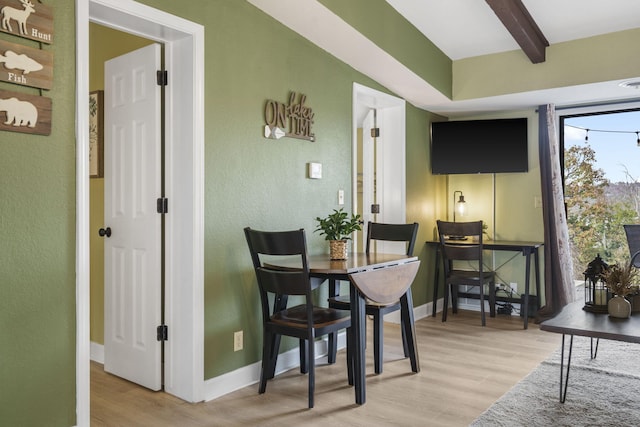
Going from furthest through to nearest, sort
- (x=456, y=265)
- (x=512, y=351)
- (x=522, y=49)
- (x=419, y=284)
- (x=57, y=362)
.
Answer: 1. (x=456, y=265)
2. (x=419, y=284)
3. (x=522, y=49)
4. (x=512, y=351)
5. (x=57, y=362)

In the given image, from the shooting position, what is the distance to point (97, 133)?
11.1ft

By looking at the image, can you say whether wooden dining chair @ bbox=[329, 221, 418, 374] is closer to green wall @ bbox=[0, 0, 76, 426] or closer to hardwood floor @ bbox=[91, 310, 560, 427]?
hardwood floor @ bbox=[91, 310, 560, 427]

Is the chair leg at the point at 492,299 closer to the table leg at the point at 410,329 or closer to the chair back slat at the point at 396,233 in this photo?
the chair back slat at the point at 396,233

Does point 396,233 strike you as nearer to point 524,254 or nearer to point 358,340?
point 358,340

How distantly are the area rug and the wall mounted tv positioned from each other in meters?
1.91

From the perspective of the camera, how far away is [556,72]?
405cm

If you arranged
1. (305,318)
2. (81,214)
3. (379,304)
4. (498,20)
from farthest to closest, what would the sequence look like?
(498,20), (379,304), (305,318), (81,214)

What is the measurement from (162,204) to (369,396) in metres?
1.54

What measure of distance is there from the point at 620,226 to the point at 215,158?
144 inches

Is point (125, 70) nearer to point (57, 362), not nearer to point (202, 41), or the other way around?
point (202, 41)

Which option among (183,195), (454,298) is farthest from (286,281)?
(454,298)

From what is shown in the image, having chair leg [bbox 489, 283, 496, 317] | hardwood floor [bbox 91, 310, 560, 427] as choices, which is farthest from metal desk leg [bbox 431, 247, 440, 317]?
hardwood floor [bbox 91, 310, 560, 427]

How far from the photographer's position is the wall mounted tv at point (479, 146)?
15.7ft

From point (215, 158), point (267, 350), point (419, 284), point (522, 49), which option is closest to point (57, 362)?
point (267, 350)
